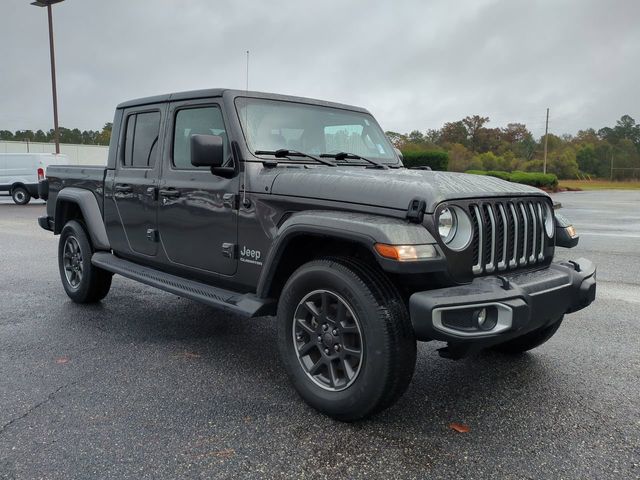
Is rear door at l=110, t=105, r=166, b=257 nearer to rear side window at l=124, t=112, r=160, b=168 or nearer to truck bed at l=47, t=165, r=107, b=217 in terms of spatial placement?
rear side window at l=124, t=112, r=160, b=168

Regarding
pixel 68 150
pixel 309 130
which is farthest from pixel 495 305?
pixel 68 150

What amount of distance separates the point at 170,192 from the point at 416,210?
6.97 ft

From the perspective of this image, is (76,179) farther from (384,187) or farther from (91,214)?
(384,187)

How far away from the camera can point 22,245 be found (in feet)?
31.7

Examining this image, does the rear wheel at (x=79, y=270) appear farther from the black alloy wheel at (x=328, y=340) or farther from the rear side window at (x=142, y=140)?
the black alloy wheel at (x=328, y=340)

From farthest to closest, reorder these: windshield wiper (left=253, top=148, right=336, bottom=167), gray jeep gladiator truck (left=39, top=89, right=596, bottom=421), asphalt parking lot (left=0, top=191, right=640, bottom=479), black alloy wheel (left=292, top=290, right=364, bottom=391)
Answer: windshield wiper (left=253, top=148, right=336, bottom=167)
black alloy wheel (left=292, top=290, right=364, bottom=391)
gray jeep gladiator truck (left=39, top=89, right=596, bottom=421)
asphalt parking lot (left=0, top=191, right=640, bottom=479)

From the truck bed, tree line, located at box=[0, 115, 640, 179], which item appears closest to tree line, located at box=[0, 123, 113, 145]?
tree line, located at box=[0, 115, 640, 179]

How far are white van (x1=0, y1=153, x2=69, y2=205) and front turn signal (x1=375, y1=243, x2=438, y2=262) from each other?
19575mm

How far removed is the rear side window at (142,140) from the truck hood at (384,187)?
1557mm

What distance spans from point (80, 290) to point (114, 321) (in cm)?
71

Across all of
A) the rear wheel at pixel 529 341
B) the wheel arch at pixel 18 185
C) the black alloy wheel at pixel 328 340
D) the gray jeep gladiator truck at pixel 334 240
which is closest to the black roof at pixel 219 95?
the gray jeep gladiator truck at pixel 334 240

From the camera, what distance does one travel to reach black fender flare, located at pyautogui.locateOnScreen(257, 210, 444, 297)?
2.67m

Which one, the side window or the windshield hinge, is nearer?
the windshield hinge

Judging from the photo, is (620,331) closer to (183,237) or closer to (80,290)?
(183,237)
